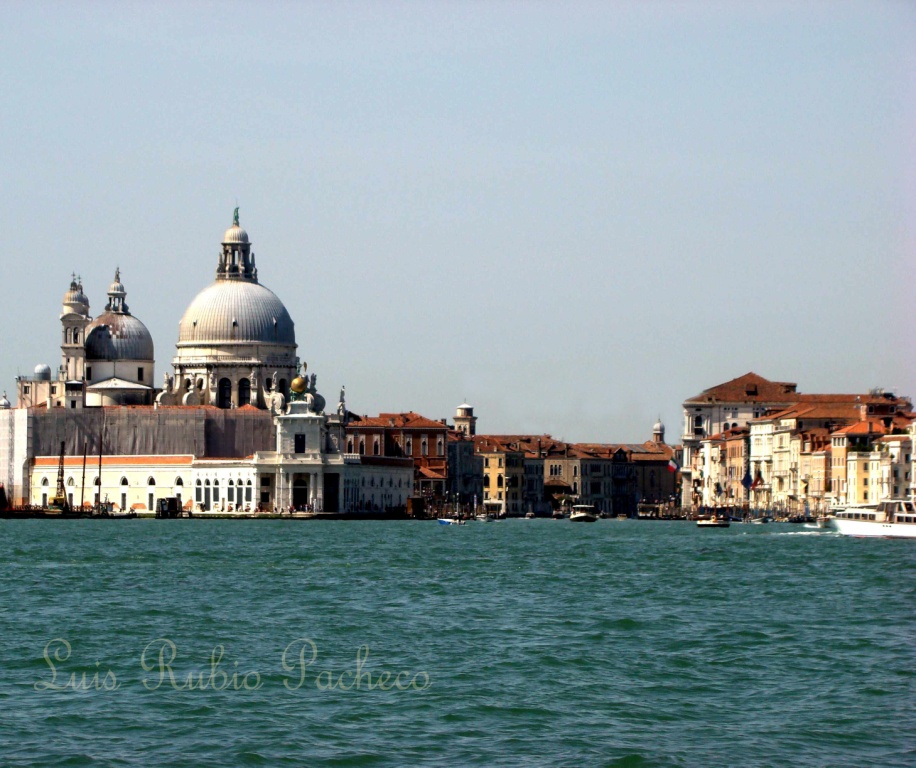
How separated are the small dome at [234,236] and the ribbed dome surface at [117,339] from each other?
5.98 m

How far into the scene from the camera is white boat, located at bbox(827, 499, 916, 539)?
57906mm

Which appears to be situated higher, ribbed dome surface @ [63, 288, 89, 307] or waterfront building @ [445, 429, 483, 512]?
ribbed dome surface @ [63, 288, 89, 307]

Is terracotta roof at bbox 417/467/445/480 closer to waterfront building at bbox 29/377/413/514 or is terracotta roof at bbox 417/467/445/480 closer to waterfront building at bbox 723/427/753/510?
waterfront building at bbox 29/377/413/514

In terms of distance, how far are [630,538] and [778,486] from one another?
1432 inches

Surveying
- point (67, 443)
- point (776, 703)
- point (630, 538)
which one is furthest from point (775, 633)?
point (67, 443)

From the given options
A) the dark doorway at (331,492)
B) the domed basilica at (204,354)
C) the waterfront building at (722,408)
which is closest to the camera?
the dark doorway at (331,492)

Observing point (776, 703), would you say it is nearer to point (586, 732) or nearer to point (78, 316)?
point (586, 732)

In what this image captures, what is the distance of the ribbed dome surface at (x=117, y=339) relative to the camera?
102 metres

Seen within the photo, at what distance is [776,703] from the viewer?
20203 millimetres

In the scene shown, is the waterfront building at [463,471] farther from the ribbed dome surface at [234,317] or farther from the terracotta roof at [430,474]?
the ribbed dome surface at [234,317]

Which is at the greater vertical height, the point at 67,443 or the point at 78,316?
the point at 78,316

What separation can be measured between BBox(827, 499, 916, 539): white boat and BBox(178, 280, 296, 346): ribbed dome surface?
41.1 metres

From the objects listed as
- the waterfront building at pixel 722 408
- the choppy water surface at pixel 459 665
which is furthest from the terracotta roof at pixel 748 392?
the choppy water surface at pixel 459 665

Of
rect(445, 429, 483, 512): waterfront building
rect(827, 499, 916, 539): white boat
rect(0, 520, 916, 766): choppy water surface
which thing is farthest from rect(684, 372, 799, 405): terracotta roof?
rect(0, 520, 916, 766): choppy water surface
